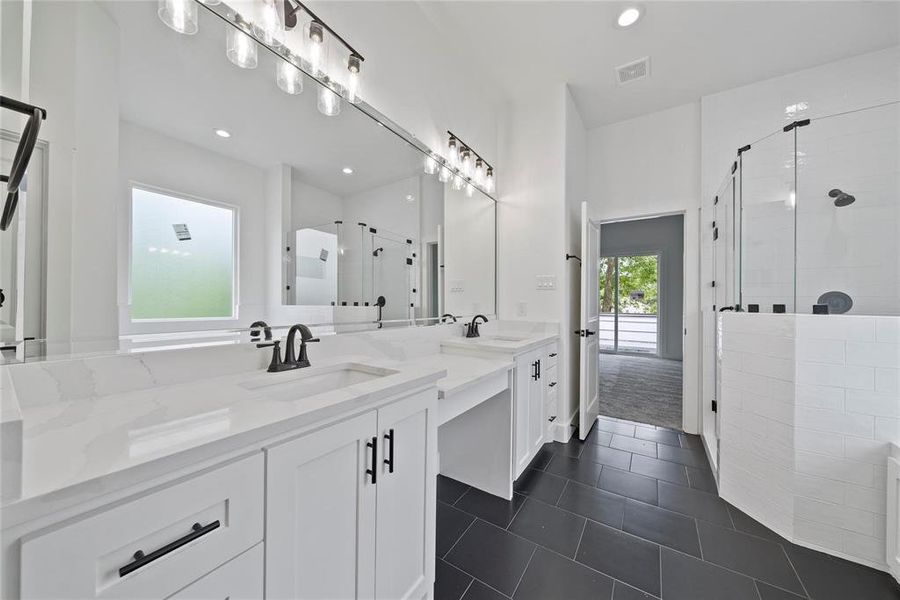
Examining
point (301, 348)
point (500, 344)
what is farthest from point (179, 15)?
point (500, 344)

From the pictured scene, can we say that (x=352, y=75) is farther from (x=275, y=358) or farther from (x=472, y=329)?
(x=472, y=329)

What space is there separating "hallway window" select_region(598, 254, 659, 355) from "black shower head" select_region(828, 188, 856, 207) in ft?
13.7

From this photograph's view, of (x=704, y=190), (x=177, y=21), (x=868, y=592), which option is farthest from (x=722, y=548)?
(x=177, y=21)

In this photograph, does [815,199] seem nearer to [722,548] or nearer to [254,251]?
[722,548]

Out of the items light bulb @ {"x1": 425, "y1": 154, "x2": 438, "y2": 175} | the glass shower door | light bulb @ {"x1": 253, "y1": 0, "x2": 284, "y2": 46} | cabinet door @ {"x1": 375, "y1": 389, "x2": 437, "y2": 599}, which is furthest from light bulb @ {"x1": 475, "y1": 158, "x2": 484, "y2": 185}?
the glass shower door

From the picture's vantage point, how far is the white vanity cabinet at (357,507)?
0.72 m

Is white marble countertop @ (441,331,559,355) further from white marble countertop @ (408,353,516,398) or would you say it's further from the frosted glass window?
the frosted glass window

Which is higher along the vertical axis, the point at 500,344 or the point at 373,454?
the point at 500,344

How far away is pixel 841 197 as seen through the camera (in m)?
2.33

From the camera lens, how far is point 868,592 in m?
1.28

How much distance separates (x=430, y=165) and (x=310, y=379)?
5.13ft

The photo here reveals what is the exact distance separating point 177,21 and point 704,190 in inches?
141

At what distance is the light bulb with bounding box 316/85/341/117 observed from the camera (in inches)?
54.6

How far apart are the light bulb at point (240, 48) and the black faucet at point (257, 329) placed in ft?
3.03
